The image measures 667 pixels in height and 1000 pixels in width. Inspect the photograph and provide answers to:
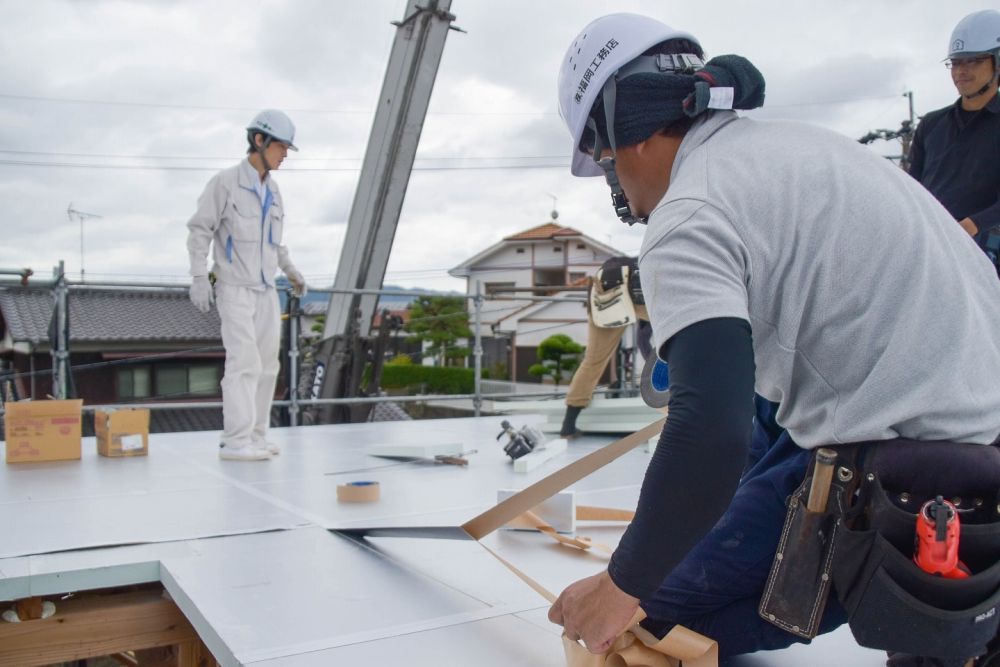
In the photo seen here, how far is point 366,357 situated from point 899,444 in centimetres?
729

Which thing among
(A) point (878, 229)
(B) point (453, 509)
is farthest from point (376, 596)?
(A) point (878, 229)

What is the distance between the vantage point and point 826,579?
1.02 meters

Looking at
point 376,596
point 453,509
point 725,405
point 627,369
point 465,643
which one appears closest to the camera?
point 725,405

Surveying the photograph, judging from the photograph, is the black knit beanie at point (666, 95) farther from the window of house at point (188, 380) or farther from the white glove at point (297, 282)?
the window of house at point (188, 380)

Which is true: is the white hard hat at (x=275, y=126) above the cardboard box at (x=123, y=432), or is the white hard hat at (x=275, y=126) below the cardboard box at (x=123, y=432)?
above

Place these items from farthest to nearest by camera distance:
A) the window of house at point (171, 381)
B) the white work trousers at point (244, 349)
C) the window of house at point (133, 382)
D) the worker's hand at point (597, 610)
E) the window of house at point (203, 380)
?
the window of house at point (203, 380) < the window of house at point (171, 381) < the window of house at point (133, 382) < the white work trousers at point (244, 349) < the worker's hand at point (597, 610)

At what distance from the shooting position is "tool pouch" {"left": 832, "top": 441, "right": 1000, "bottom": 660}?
3.09 feet

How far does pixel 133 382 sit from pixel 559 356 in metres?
12.7

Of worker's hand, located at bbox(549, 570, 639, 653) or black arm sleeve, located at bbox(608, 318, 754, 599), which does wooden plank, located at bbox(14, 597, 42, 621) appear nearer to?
worker's hand, located at bbox(549, 570, 639, 653)

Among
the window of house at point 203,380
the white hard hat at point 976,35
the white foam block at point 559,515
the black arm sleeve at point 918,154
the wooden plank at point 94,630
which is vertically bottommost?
the window of house at point 203,380

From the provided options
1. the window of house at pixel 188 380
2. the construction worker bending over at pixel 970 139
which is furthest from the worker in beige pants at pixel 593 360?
the window of house at pixel 188 380

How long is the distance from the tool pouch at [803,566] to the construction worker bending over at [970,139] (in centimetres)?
158

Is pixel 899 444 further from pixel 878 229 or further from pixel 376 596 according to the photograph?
pixel 376 596

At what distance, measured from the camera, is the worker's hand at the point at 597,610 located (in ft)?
3.20
